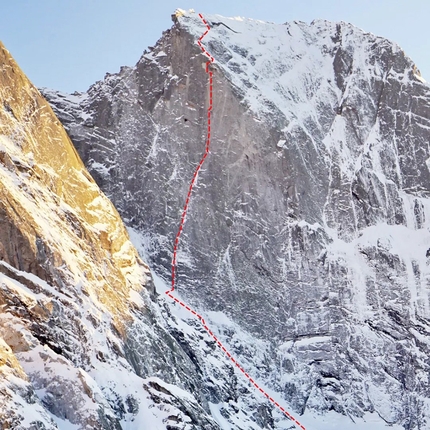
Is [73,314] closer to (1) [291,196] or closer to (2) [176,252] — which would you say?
(2) [176,252]

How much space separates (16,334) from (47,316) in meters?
3.78

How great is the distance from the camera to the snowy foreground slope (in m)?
98.8

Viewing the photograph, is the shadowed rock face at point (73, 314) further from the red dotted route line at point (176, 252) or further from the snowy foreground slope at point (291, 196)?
the snowy foreground slope at point (291, 196)

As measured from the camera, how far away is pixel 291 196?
10700cm

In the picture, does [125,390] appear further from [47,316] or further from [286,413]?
[286,413]

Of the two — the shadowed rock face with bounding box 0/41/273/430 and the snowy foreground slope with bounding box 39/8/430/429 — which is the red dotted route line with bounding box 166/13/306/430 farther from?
the shadowed rock face with bounding box 0/41/273/430

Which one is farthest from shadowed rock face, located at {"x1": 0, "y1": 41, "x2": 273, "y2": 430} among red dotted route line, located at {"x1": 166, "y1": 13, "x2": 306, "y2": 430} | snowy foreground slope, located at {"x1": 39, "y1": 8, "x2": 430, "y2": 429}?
snowy foreground slope, located at {"x1": 39, "y1": 8, "x2": 430, "y2": 429}

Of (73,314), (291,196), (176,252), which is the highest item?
(291,196)

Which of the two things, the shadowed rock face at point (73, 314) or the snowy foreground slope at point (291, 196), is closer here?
the shadowed rock face at point (73, 314)

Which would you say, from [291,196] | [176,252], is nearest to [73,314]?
[176,252]

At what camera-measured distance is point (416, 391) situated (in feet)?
323

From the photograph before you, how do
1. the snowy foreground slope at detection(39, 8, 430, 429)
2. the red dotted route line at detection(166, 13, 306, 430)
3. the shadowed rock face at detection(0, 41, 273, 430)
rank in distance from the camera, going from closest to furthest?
1. the shadowed rock face at detection(0, 41, 273, 430)
2. the red dotted route line at detection(166, 13, 306, 430)
3. the snowy foreground slope at detection(39, 8, 430, 429)

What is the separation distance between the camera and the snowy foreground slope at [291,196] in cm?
9875

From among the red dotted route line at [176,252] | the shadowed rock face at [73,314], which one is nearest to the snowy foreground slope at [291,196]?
the red dotted route line at [176,252]
